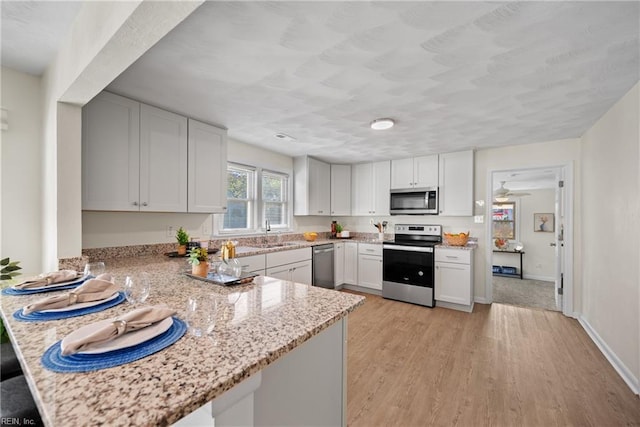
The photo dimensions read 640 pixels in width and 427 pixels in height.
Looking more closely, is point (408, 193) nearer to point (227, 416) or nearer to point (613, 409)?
point (613, 409)

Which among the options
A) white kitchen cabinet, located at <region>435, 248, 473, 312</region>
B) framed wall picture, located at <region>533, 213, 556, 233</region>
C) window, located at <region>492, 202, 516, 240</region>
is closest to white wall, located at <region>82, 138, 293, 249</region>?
white kitchen cabinet, located at <region>435, 248, 473, 312</region>

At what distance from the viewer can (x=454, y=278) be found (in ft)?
12.2

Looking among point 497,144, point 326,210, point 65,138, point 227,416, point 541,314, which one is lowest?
point 541,314

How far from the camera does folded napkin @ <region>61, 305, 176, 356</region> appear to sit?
756 millimetres

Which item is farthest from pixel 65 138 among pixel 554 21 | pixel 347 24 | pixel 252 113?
pixel 554 21

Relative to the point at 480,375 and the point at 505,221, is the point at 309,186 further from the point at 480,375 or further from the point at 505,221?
the point at 505,221

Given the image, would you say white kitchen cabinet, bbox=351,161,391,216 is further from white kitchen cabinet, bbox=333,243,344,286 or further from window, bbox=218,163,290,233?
window, bbox=218,163,290,233

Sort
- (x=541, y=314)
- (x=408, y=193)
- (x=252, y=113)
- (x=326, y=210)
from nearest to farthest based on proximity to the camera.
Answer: (x=252, y=113), (x=541, y=314), (x=408, y=193), (x=326, y=210)

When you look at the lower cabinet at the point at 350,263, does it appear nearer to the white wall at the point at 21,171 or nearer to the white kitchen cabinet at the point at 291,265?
the white kitchen cabinet at the point at 291,265

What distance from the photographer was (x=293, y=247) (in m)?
3.58

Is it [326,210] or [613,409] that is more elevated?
[326,210]

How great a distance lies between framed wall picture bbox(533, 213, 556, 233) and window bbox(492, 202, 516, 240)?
43 cm

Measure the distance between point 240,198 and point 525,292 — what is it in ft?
17.4

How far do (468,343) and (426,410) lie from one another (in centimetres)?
122
